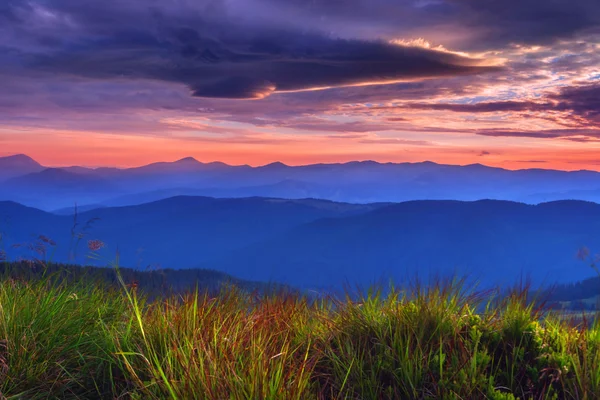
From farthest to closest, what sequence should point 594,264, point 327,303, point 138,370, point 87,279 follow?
point 87,279
point 327,303
point 594,264
point 138,370

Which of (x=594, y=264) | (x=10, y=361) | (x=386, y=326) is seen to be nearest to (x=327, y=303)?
(x=386, y=326)

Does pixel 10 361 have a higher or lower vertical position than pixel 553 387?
higher

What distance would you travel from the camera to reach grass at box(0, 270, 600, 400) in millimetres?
4266

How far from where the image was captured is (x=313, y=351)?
543 cm

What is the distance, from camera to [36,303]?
18.3 feet

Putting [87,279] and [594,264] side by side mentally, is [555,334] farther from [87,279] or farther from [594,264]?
[87,279]

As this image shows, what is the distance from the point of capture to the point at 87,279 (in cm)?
755

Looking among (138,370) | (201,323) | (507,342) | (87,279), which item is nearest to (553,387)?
(507,342)

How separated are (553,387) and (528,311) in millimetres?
944

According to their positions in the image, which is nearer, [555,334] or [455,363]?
[455,363]

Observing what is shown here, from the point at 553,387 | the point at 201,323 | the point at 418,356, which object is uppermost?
the point at 201,323

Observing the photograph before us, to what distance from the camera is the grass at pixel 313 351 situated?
14.0 feet

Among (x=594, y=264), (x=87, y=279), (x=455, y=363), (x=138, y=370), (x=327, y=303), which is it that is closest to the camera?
(x=138, y=370)

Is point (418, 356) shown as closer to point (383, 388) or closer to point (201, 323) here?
point (383, 388)
